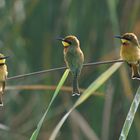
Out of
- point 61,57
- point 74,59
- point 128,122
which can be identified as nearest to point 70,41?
point 74,59

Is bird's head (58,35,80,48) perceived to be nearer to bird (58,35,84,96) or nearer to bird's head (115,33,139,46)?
bird (58,35,84,96)

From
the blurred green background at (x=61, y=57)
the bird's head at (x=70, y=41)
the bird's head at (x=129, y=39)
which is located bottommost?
the blurred green background at (x=61, y=57)

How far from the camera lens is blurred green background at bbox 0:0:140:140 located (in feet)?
11.1

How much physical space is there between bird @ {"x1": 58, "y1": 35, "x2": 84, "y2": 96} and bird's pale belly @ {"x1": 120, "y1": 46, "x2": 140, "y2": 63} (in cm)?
17

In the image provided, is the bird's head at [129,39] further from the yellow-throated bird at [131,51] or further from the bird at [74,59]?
the bird at [74,59]

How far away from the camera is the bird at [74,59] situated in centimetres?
221

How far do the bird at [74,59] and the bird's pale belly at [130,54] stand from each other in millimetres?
174

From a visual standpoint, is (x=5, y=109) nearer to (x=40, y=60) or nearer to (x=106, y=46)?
(x=40, y=60)

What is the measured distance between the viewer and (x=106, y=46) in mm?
3479

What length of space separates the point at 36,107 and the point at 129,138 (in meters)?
0.69

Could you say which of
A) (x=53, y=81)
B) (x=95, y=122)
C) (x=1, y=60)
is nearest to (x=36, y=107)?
(x=53, y=81)

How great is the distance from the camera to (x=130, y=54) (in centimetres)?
216

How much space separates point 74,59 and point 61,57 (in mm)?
1403

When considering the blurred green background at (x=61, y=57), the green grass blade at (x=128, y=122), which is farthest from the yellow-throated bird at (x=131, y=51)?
the blurred green background at (x=61, y=57)
